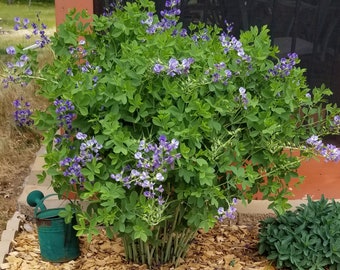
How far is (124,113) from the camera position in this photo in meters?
2.97

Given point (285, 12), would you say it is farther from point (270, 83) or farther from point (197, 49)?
point (197, 49)

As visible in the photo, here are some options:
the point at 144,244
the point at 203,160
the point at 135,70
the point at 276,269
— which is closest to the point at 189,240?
the point at 144,244

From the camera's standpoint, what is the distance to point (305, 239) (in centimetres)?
342

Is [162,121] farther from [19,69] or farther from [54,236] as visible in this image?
[54,236]

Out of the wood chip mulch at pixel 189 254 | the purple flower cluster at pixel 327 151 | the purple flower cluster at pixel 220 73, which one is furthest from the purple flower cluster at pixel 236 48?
the wood chip mulch at pixel 189 254

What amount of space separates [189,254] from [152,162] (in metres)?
1.24

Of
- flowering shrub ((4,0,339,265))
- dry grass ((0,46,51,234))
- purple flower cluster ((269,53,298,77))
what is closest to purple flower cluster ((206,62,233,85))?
flowering shrub ((4,0,339,265))

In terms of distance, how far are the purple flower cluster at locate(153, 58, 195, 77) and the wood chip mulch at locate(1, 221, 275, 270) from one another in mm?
1283

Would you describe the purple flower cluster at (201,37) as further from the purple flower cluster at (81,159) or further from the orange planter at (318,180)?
the orange planter at (318,180)

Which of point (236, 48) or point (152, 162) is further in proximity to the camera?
point (236, 48)

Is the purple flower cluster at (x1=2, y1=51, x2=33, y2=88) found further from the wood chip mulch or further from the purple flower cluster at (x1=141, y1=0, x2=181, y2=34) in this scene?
the wood chip mulch

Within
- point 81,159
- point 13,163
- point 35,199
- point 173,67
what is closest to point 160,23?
point 173,67

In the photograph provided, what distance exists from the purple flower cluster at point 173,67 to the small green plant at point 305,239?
1237 millimetres

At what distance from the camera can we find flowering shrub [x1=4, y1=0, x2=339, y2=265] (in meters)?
2.86
